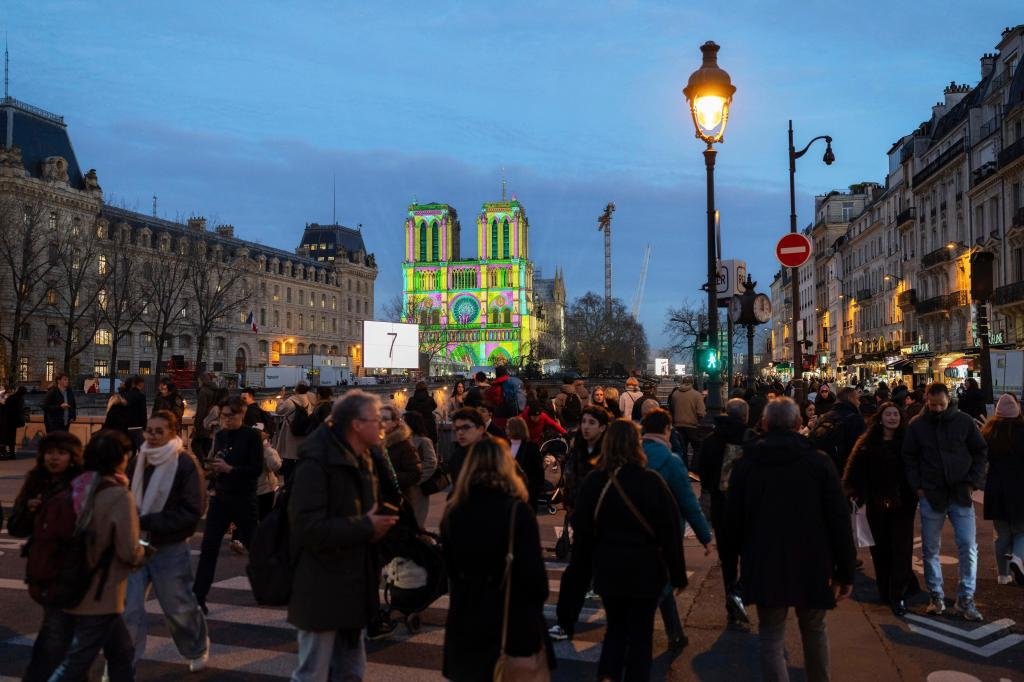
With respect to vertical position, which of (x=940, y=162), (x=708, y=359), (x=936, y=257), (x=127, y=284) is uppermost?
(x=940, y=162)

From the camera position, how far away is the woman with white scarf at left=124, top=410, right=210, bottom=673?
568 cm

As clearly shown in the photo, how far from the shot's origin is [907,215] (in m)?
57.5

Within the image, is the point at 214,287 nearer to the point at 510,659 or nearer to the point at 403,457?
the point at 403,457

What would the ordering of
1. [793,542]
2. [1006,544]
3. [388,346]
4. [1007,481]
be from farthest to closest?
[388,346], [1006,544], [1007,481], [793,542]

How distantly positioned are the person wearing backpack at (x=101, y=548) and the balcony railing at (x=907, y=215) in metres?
58.5

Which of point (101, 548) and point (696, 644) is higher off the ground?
point (101, 548)

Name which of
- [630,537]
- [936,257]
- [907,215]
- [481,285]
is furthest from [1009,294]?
[481,285]

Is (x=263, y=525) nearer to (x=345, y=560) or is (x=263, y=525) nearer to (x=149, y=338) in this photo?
(x=345, y=560)

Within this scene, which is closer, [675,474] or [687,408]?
[675,474]

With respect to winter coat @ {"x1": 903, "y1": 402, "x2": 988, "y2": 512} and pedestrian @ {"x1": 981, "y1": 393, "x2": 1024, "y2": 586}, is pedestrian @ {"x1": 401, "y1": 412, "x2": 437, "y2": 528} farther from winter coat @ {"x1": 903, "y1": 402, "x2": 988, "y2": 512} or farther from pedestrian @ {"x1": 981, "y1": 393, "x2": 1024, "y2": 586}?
pedestrian @ {"x1": 981, "y1": 393, "x2": 1024, "y2": 586}

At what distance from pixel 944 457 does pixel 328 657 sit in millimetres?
5543

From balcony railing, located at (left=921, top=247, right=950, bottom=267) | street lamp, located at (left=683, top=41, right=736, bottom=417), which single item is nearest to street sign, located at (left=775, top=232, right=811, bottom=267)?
street lamp, located at (left=683, top=41, right=736, bottom=417)

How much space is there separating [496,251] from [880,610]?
496 ft

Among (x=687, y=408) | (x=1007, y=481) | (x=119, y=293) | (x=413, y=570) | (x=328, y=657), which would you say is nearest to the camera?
(x=328, y=657)
